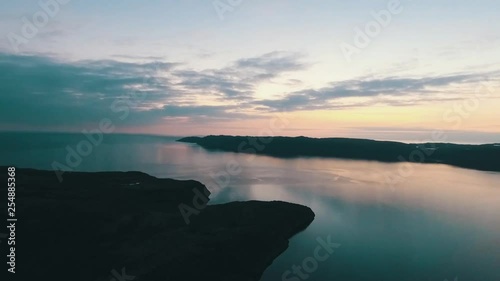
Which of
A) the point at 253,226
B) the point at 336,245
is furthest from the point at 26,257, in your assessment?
the point at 336,245

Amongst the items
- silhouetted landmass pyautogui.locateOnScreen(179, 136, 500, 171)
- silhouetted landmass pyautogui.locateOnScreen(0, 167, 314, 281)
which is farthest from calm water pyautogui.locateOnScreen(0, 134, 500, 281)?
silhouetted landmass pyautogui.locateOnScreen(179, 136, 500, 171)

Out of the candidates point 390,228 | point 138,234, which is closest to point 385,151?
point 390,228

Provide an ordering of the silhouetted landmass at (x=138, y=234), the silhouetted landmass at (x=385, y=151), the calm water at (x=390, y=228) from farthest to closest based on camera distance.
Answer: the silhouetted landmass at (x=385, y=151)
the calm water at (x=390, y=228)
the silhouetted landmass at (x=138, y=234)

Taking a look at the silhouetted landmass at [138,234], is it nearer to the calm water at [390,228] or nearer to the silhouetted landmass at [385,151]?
the calm water at [390,228]

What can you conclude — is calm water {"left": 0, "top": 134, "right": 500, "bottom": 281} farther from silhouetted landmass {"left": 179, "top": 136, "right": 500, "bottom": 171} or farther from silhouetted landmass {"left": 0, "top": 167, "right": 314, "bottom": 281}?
silhouetted landmass {"left": 179, "top": 136, "right": 500, "bottom": 171}

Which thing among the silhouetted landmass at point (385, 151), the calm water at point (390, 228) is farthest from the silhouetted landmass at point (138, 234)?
the silhouetted landmass at point (385, 151)

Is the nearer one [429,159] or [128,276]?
[128,276]

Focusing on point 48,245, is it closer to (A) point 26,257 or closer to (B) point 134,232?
(A) point 26,257

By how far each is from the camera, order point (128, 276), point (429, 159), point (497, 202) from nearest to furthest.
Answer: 1. point (128, 276)
2. point (497, 202)
3. point (429, 159)
